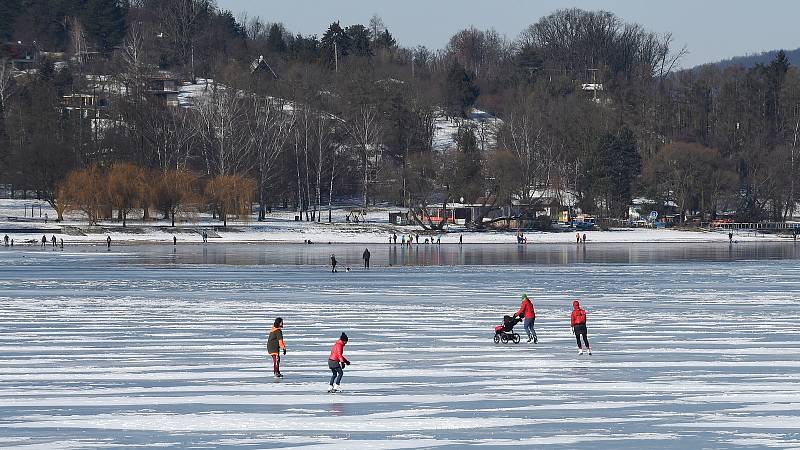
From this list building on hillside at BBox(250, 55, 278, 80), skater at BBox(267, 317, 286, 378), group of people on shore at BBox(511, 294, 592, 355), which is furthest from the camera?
building on hillside at BBox(250, 55, 278, 80)

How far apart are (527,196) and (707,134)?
38.1 m

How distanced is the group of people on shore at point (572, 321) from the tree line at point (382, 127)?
208 feet

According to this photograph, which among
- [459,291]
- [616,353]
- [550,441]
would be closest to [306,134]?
[459,291]

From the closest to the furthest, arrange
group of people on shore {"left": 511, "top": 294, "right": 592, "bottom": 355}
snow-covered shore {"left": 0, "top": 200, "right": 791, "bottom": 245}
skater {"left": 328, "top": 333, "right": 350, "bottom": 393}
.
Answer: skater {"left": 328, "top": 333, "right": 350, "bottom": 393}
group of people on shore {"left": 511, "top": 294, "right": 592, "bottom": 355}
snow-covered shore {"left": 0, "top": 200, "right": 791, "bottom": 245}

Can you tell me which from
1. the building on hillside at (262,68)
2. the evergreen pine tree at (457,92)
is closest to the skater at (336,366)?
the building on hillside at (262,68)

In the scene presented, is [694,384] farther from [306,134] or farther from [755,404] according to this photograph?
[306,134]

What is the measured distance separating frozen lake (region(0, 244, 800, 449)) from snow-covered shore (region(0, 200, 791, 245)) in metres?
35.0

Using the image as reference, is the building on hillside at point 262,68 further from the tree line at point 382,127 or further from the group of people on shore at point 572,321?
the group of people on shore at point 572,321

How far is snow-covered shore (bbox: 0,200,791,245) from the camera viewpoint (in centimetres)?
7731

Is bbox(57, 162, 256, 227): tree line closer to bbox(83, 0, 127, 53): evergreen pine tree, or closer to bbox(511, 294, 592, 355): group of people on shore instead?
bbox(511, 294, 592, 355): group of people on shore

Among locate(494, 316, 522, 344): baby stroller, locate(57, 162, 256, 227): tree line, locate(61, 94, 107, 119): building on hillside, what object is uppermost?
locate(61, 94, 107, 119): building on hillside

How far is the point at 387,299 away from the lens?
3466 cm

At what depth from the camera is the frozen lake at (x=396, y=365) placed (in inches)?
597

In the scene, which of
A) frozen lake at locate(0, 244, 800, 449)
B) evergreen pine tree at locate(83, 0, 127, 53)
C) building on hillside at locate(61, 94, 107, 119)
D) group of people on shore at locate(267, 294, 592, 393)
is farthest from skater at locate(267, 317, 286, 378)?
evergreen pine tree at locate(83, 0, 127, 53)
